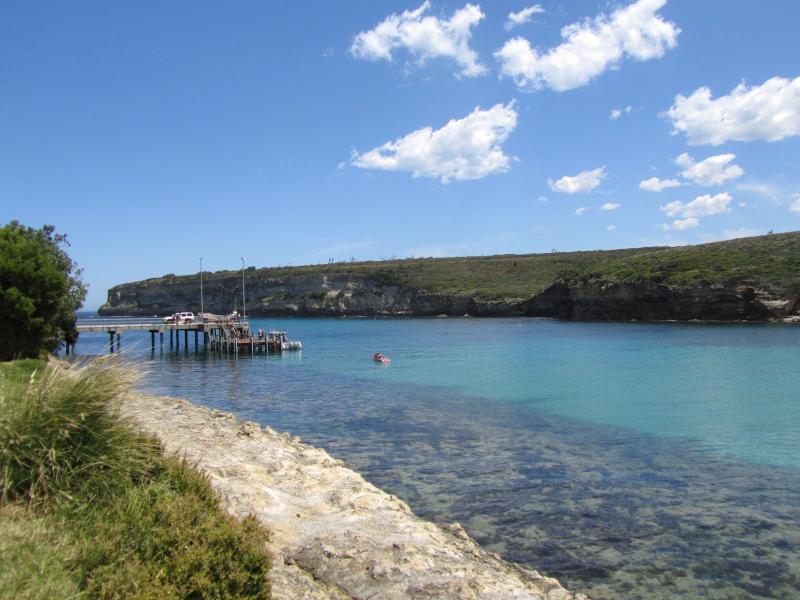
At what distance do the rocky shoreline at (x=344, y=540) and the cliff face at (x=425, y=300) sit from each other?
71.7 metres

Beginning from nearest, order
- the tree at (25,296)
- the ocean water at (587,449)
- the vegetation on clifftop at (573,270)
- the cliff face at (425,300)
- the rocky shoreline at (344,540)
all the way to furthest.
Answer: the rocky shoreline at (344,540) < the ocean water at (587,449) < the tree at (25,296) < the cliff face at (425,300) < the vegetation on clifftop at (573,270)

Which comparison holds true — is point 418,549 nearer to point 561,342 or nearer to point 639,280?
point 561,342

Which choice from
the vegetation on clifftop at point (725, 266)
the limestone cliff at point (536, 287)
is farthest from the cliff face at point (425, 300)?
the vegetation on clifftop at point (725, 266)

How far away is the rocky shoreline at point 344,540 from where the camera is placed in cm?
680

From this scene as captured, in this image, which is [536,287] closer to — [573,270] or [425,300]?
[573,270]

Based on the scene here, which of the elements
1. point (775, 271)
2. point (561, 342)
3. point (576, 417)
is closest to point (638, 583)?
point (576, 417)

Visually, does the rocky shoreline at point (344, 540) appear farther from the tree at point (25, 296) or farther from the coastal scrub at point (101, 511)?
the tree at point (25, 296)

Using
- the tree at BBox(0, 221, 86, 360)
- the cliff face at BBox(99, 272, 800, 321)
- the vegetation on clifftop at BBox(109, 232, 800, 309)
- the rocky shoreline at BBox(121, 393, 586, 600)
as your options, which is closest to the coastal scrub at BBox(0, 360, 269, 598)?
the rocky shoreline at BBox(121, 393, 586, 600)

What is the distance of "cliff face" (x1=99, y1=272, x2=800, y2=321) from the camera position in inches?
2953

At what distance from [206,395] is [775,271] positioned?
234 ft

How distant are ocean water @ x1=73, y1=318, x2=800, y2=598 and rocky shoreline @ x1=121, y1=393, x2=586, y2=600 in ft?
3.92

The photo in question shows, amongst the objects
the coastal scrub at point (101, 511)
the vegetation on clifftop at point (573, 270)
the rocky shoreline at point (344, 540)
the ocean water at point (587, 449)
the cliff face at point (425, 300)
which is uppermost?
the vegetation on clifftop at point (573, 270)

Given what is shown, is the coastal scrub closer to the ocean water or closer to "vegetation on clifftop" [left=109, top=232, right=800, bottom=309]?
the ocean water

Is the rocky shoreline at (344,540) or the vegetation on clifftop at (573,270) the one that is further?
the vegetation on clifftop at (573,270)
